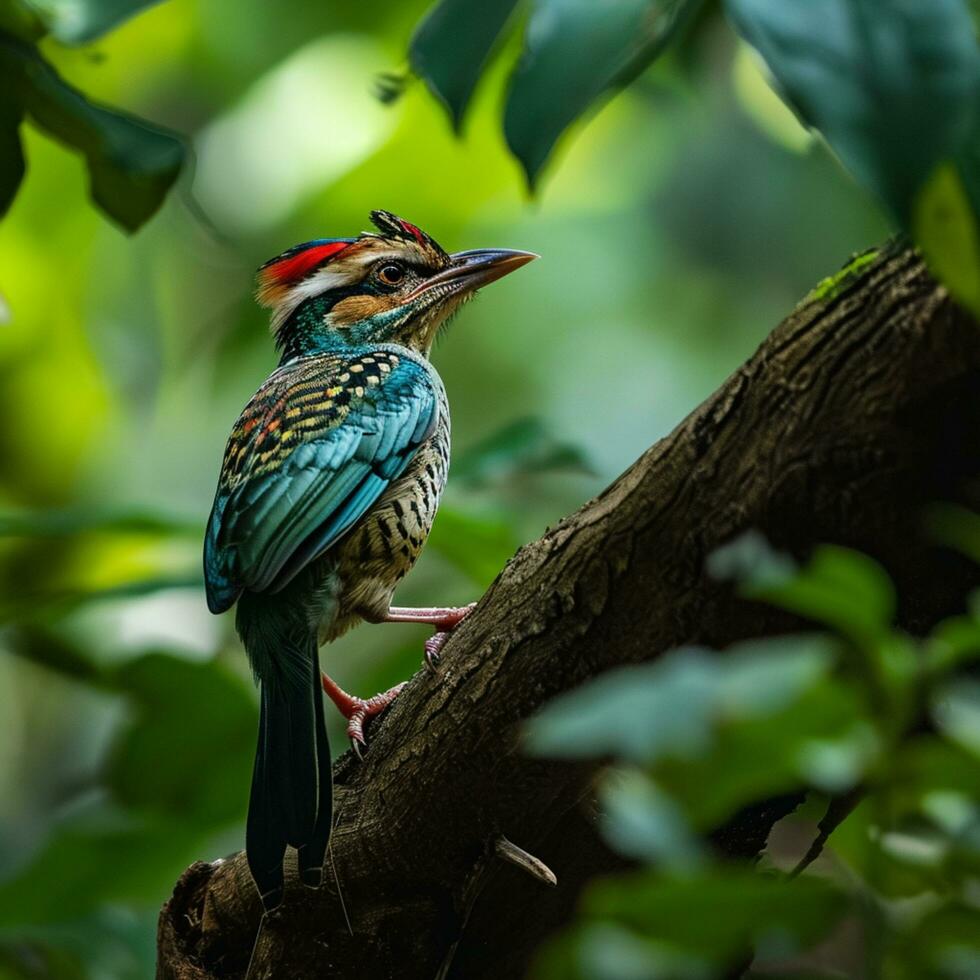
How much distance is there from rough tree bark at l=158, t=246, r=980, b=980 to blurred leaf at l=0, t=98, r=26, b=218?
129 centimetres

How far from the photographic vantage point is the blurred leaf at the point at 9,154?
2736 millimetres

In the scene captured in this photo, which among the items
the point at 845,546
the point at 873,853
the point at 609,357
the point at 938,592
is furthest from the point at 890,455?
the point at 609,357

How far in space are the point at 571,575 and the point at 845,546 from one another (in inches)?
22.3

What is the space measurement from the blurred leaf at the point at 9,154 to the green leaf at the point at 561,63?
1126mm

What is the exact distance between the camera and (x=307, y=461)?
3.61m

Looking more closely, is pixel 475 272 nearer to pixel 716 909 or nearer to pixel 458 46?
pixel 458 46

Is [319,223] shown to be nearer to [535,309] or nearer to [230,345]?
[230,345]

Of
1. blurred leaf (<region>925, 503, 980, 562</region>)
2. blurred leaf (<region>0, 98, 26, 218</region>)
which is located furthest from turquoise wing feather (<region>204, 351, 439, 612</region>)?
blurred leaf (<region>925, 503, 980, 562</region>)

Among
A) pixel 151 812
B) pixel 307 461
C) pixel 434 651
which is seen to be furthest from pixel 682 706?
pixel 151 812

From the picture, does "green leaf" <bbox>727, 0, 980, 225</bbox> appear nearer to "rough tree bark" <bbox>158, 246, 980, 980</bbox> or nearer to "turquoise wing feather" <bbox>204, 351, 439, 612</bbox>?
"rough tree bark" <bbox>158, 246, 980, 980</bbox>

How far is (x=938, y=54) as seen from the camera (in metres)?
1.69

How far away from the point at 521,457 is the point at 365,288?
0.76 m

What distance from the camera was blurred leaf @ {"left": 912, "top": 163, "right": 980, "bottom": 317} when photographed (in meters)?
1.55

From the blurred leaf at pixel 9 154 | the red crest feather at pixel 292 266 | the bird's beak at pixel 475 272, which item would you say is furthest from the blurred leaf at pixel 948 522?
the red crest feather at pixel 292 266
